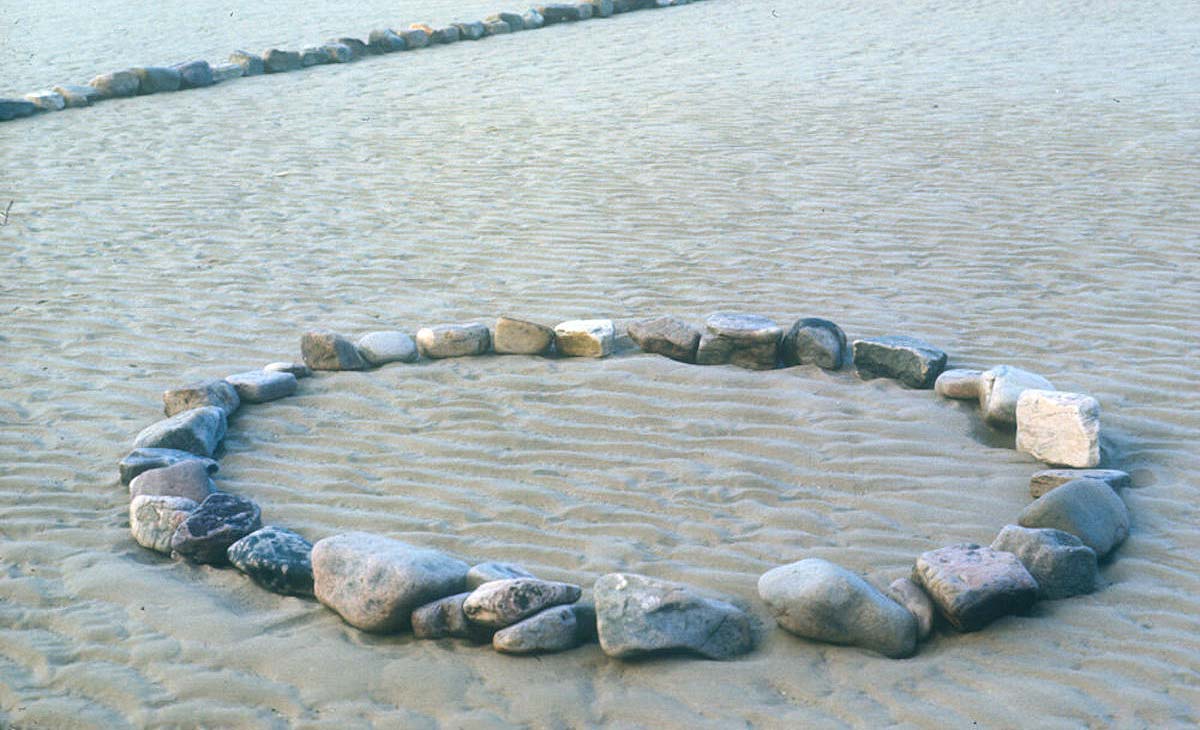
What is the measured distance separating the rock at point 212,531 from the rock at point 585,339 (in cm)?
196

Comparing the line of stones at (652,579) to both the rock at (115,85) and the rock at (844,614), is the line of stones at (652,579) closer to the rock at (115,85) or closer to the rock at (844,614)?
the rock at (844,614)

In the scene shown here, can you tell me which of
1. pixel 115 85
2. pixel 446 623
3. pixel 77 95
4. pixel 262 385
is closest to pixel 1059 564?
pixel 446 623

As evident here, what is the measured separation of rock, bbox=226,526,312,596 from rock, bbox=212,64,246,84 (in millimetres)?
11322

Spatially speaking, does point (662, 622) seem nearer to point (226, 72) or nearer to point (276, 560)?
point (276, 560)

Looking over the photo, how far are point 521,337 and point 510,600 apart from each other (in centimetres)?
241

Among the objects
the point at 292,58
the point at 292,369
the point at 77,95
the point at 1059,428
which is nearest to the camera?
the point at 1059,428

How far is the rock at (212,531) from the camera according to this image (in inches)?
157

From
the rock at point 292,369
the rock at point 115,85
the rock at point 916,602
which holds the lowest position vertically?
the rock at point 916,602

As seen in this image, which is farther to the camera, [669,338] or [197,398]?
[669,338]

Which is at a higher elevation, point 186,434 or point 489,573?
point 186,434

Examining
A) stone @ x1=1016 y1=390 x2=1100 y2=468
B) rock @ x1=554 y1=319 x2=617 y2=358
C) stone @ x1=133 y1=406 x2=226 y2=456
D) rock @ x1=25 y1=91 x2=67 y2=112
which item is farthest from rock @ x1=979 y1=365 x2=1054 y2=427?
rock @ x1=25 y1=91 x2=67 y2=112

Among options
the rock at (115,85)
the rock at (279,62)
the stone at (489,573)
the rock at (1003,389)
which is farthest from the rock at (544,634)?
the rock at (279,62)

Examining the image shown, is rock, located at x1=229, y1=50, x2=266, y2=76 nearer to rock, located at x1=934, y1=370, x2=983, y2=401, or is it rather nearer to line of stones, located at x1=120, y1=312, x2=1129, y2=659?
line of stones, located at x1=120, y1=312, x2=1129, y2=659

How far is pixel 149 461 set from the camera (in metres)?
4.59
